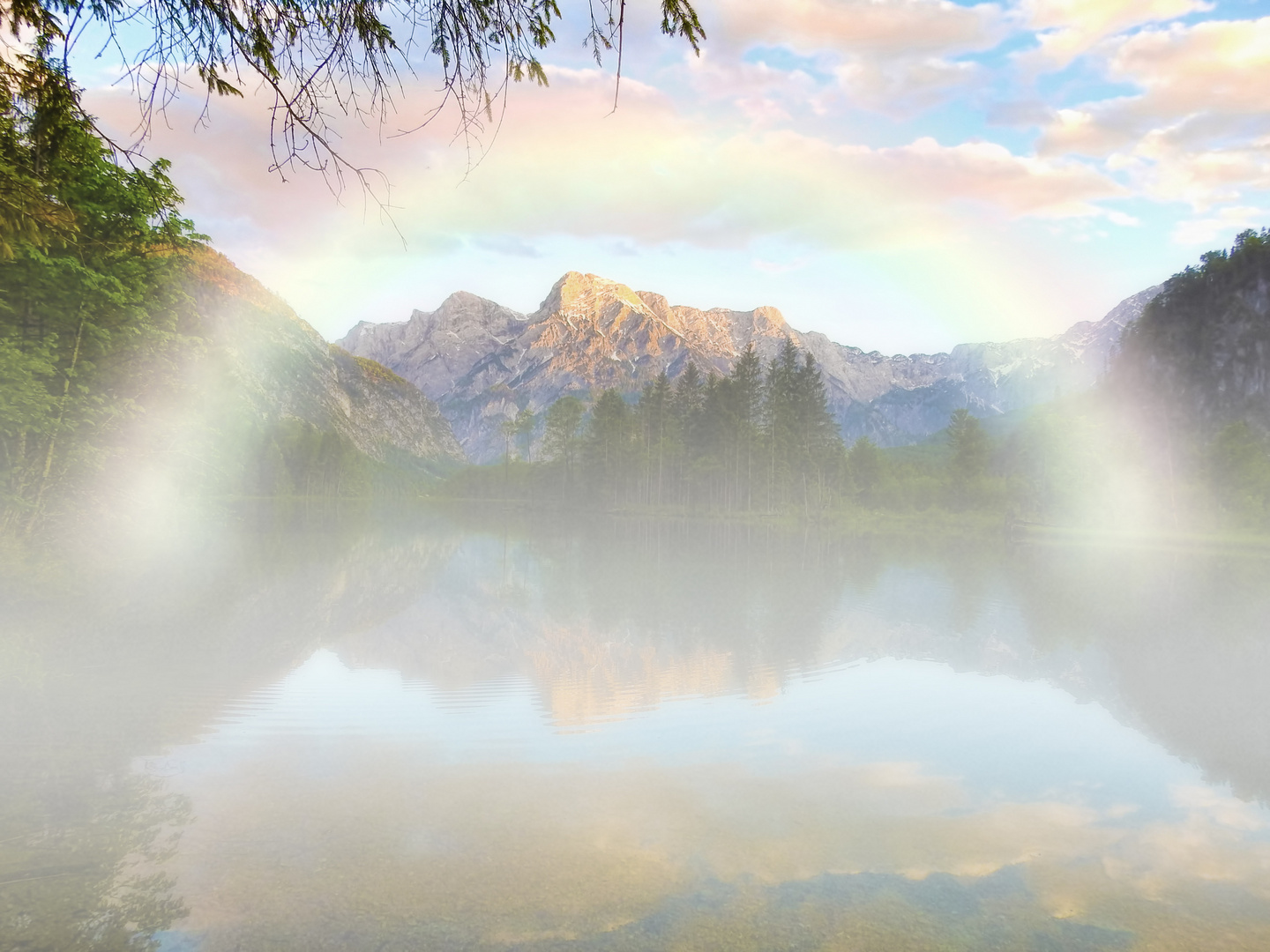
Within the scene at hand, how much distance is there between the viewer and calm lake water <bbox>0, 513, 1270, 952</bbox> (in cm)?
458

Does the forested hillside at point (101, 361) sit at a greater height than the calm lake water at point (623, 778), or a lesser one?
greater

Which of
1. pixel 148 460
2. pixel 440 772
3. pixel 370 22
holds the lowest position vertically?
pixel 440 772

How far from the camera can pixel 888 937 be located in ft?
14.3

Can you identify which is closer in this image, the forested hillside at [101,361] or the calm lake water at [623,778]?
the calm lake water at [623,778]

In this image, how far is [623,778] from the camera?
7047 millimetres

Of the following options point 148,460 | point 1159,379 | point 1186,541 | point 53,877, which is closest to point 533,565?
point 148,460

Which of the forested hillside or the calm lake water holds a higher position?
the forested hillside

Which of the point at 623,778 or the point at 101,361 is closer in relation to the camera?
the point at 623,778

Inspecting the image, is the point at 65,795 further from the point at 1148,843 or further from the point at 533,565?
the point at 533,565

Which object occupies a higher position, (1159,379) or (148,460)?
(1159,379)

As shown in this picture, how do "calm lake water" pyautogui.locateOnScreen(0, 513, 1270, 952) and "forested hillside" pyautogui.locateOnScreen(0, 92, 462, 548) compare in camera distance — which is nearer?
"calm lake water" pyautogui.locateOnScreen(0, 513, 1270, 952)

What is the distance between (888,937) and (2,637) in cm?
1370

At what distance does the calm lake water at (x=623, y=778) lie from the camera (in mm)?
4582

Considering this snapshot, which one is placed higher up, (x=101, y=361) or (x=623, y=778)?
(x=101, y=361)
